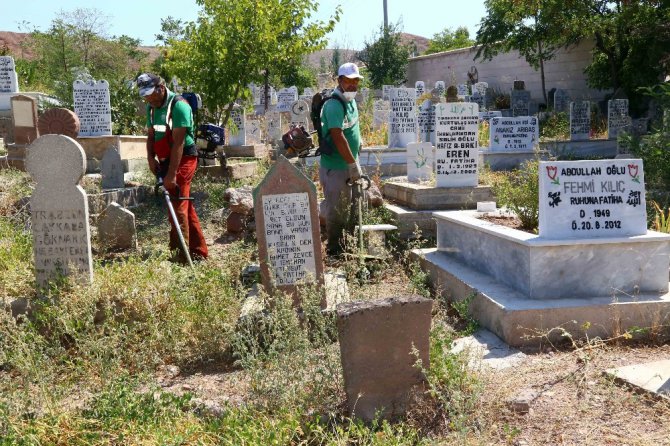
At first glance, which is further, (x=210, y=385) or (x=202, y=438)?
(x=210, y=385)

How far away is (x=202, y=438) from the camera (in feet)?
11.5

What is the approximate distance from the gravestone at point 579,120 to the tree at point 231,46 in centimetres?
791

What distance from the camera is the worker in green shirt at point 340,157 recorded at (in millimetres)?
6445

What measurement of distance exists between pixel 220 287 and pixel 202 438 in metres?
2.18

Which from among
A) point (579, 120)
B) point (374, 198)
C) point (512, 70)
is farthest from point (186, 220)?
point (512, 70)

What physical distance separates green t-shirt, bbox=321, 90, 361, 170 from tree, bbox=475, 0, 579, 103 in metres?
12.1

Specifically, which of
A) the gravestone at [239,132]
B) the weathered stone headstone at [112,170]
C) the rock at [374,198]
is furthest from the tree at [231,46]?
the rock at [374,198]

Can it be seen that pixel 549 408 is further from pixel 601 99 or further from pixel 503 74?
pixel 503 74

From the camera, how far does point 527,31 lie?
25.9 m

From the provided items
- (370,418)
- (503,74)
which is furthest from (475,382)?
(503,74)

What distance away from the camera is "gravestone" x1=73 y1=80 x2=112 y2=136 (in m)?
14.2

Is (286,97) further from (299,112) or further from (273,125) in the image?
(273,125)

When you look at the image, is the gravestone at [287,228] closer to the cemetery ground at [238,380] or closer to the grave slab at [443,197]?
the cemetery ground at [238,380]

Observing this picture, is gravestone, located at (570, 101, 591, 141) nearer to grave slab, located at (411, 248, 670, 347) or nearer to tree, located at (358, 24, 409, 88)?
grave slab, located at (411, 248, 670, 347)
